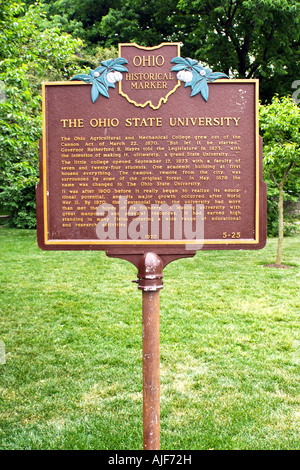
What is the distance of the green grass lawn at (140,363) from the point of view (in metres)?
3.57

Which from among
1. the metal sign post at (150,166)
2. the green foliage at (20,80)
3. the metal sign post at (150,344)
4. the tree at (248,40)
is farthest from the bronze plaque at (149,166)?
the tree at (248,40)

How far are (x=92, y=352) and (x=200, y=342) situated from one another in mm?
1386

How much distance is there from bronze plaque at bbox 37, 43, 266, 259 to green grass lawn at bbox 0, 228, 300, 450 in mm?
1688

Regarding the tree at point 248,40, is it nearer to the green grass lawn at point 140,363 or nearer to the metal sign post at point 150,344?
the green grass lawn at point 140,363

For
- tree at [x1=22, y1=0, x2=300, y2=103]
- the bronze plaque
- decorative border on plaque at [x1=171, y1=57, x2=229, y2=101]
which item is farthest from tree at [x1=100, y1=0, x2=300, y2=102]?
the bronze plaque

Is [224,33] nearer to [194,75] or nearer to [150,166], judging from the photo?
[194,75]

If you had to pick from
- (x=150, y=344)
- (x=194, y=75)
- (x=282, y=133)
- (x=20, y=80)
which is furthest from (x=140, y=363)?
(x=282, y=133)

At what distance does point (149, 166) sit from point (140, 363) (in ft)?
8.90

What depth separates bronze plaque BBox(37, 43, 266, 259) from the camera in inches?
117

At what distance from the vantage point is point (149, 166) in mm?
3021

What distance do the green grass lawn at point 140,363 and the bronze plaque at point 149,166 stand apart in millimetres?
1688

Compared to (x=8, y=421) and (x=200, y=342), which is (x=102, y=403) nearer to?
(x=8, y=421)

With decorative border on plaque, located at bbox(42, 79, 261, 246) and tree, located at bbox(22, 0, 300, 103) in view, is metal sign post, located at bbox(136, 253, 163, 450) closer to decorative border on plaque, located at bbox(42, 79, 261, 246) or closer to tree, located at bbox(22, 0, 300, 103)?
decorative border on plaque, located at bbox(42, 79, 261, 246)
